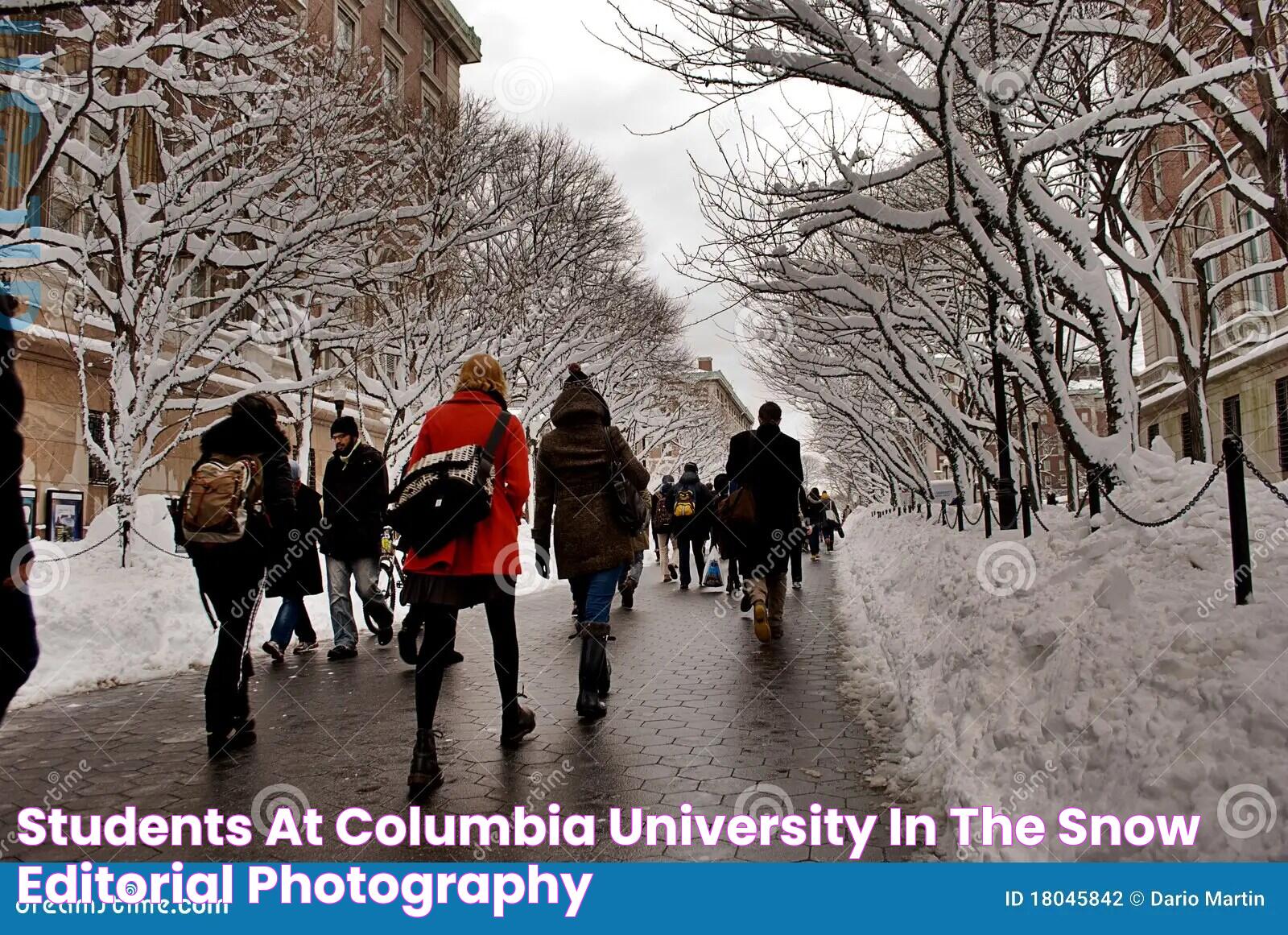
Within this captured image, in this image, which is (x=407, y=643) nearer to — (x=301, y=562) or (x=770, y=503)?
(x=301, y=562)

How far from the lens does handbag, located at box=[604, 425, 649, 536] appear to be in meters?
5.34

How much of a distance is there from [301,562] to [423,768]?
422 cm

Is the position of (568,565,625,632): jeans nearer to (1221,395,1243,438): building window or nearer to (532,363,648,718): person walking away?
(532,363,648,718): person walking away

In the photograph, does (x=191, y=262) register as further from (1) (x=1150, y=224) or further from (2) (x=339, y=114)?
(1) (x=1150, y=224)

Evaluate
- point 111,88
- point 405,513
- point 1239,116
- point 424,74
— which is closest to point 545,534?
point 405,513

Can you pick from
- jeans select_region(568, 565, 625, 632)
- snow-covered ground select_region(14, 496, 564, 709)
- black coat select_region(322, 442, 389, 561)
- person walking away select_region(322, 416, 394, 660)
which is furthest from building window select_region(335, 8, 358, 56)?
jeans select_region(568, 565, 625, 632)

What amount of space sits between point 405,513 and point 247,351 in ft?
68.5

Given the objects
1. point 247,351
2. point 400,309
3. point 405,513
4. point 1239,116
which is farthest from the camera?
point 247,351

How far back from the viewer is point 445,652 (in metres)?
4.16

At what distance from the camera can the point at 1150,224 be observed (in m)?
11.9

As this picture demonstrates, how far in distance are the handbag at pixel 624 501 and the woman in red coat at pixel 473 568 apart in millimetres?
762

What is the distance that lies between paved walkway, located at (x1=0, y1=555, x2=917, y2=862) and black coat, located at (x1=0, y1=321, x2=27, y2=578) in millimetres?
1444

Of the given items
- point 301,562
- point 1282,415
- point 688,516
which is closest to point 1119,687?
point 301,562

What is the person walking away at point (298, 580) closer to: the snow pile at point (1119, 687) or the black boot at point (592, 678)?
the black boot at point (592, 678)
